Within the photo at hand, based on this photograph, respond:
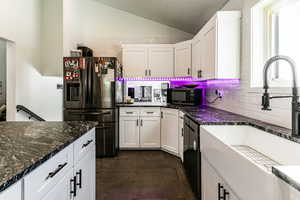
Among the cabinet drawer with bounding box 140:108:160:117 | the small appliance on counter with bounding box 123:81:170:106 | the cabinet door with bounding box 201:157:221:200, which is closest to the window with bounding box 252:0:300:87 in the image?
the cabinet door with bounding box 201:157:221:200

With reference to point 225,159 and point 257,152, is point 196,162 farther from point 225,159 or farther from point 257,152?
point 225,159

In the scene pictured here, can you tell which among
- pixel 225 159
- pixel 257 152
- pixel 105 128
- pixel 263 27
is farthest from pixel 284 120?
pixel 105 128

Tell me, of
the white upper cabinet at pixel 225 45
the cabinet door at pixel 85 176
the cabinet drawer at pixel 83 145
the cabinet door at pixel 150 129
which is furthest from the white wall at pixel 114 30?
the cabinet door at pixel 85 176

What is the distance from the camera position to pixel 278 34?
210 cm

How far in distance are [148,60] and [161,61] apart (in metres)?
0.28

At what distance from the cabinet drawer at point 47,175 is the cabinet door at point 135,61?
3.30m

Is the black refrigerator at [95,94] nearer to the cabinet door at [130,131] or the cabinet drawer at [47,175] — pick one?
the cabinet door at [130,131]

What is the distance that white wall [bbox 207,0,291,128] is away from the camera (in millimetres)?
1761

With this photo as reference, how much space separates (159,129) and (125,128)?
669 millimetres

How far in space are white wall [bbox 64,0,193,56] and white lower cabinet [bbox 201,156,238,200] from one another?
369cm

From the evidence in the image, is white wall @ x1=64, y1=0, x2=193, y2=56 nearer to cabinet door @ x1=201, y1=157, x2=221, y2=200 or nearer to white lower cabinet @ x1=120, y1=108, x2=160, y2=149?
white lower cabinet @ x1=120, y1=108, x2=160, y2=149

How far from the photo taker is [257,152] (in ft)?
5.69

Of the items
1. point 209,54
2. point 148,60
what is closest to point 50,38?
point 148,60

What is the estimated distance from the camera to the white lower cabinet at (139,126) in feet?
13.7
